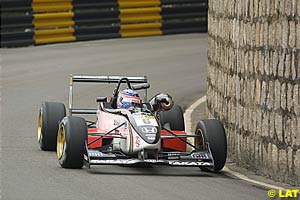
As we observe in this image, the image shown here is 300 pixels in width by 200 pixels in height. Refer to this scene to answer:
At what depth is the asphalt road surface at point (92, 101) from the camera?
34.3ft

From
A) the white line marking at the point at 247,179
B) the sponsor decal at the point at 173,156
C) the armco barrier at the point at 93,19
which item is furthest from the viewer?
the armco barrier at the point at 93,19

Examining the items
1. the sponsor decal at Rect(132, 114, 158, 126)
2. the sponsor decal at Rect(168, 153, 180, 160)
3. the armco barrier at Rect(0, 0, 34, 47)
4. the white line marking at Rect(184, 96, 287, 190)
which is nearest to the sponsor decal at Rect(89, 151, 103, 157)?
the sponsor decal at Rect(132, 114, 158, 126)

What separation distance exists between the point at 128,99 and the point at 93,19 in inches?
592

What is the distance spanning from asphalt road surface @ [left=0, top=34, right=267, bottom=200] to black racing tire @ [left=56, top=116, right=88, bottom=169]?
0.10 m

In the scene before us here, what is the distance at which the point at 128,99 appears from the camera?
40.2 feet

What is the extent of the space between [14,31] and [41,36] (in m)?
0.82

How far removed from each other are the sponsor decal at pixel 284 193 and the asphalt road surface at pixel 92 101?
0.13 metres

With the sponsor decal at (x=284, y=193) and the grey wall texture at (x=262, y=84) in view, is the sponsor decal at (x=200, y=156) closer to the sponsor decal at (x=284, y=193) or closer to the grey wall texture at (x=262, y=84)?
the grey wall texture at (x=262, y=84)

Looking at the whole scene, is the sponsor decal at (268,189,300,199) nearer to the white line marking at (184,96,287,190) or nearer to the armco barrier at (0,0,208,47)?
the white line marking at (184,96,287,190)

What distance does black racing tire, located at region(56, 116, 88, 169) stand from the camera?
11508 mm

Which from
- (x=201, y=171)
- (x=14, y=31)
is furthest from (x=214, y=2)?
(x=14, y=31)

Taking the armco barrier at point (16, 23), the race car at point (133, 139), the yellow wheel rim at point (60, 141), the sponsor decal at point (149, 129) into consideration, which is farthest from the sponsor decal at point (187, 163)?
the armco barrier at point (16, 23)

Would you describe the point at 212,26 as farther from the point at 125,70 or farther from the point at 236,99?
the point at 125,70

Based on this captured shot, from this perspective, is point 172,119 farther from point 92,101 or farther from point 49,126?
point 92,101
